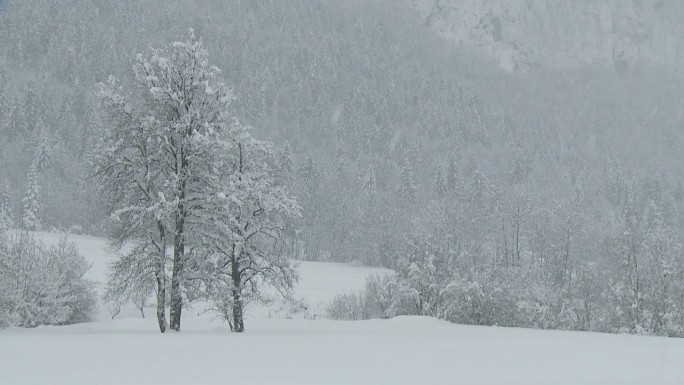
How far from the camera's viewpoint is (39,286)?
33.6 m

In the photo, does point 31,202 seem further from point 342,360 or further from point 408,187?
point 342,360

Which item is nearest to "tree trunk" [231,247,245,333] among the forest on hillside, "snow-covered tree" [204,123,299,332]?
"snow-covered tree" [204,123,299,332]

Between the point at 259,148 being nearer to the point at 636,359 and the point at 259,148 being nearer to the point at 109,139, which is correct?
the point at 109,139

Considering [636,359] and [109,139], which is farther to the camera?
[109,139]

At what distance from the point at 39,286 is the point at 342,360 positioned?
950 inches

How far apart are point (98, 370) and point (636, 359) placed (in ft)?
45.2

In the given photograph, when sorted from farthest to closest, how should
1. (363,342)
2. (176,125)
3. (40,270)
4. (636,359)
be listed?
(40,270) → (176,125) → (363,342) → (636,359)

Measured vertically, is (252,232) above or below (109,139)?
below

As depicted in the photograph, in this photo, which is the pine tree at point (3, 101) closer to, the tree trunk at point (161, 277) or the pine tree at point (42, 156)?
the pine tree at point (42, 156)

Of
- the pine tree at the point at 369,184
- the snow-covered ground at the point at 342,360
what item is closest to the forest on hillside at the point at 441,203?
the pine tree at the point at 369,184

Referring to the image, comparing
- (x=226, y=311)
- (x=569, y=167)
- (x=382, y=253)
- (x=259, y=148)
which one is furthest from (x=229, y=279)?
(x=569, y=167)

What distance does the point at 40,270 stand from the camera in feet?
116

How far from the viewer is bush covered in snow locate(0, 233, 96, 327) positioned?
26.8 metres

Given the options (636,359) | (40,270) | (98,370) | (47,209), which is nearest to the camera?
(98,370)
